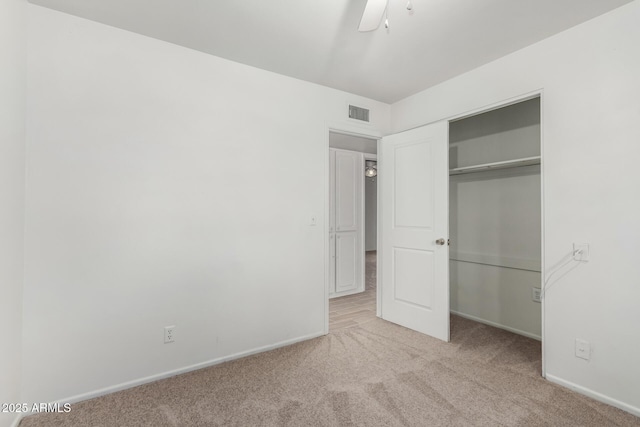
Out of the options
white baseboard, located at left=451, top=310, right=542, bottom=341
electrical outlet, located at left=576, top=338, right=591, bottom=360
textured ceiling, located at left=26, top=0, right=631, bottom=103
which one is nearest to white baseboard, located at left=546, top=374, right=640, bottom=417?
electrical outlet, located at left=576, top=338, right=591, bottom=360

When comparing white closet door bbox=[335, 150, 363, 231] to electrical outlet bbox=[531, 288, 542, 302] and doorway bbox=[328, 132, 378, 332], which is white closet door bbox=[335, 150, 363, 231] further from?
electrical outlet bbox=[531, 288, 542, 302]

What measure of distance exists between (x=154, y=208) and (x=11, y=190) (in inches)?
29.2

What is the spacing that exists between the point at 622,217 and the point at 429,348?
1.74m

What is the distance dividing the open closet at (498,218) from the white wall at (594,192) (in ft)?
2.19

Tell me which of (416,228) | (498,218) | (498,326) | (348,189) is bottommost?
(498,326)

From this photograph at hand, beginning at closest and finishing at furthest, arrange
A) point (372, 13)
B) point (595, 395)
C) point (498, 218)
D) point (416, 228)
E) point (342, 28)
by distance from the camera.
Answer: point (372, 13), point (595, 395), point (342, 28), point (416, 228), point (498, 218)

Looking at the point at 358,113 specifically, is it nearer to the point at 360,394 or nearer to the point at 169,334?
the point at 360,394

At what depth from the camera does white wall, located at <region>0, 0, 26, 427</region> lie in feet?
5.00

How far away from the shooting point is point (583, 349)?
2.02m

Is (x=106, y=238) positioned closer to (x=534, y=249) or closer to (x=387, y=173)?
(x=387, y=173)

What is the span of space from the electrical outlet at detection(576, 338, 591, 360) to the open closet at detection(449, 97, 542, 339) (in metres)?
0.94

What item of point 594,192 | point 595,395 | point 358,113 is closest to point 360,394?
point 595,395

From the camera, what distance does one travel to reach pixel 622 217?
1.87 m

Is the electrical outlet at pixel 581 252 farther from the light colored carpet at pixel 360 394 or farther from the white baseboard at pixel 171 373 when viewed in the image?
the white baseboard at pixel 171 373
